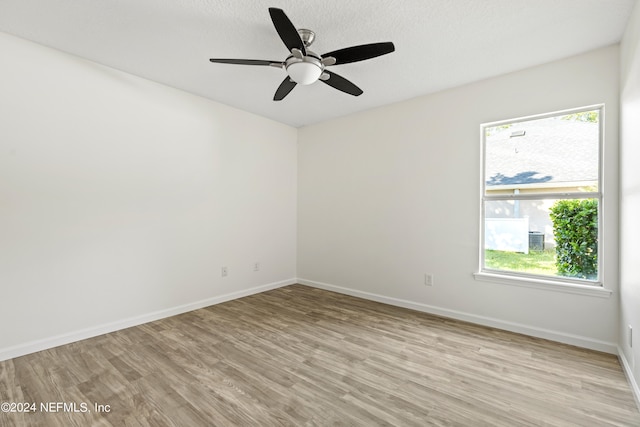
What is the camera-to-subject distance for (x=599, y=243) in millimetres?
2584

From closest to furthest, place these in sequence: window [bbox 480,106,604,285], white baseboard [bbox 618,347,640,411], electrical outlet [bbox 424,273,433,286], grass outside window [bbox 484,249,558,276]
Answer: white baseboard [bbox 618,347,640,411] → window [bbox 480,106,604,285] → grass outside window [bbox 484,249,558,276] → electrical outlet [bbox 424,273,433,286]

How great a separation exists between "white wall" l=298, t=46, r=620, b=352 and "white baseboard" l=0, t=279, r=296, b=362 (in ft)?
4.99

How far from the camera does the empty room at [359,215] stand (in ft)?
6.50

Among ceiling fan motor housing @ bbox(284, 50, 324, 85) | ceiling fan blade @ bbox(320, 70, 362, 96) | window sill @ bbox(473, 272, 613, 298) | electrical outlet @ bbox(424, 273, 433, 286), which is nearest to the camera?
ceiling fan motor housing @ bbox(284, 50, 324, 85)

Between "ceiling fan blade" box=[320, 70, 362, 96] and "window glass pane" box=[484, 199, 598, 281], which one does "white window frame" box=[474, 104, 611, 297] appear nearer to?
"window glass pane" box=[484, 199, 598, 281]

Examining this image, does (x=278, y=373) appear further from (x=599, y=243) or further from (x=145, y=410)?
(x=599, y=243)

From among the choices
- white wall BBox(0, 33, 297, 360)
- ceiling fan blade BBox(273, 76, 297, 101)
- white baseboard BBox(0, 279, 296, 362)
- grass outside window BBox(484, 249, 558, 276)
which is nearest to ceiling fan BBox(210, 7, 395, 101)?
ceiling fan blade BBox(273, 76, 297, 101)

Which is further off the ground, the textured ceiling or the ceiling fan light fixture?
the textured ceiling

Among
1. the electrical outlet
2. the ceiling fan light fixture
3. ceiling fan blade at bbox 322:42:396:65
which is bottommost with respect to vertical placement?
the electrical outlet

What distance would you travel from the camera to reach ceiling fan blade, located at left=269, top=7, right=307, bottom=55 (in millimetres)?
1653

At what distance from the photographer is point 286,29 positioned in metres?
1.81

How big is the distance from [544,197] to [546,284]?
0.84 metres

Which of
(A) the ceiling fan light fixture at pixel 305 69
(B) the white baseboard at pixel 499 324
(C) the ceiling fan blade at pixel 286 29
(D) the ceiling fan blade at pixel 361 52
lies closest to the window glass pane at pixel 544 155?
(B) the white baseboard at pixel 499 324

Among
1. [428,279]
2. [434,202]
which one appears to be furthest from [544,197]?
[428,279]
